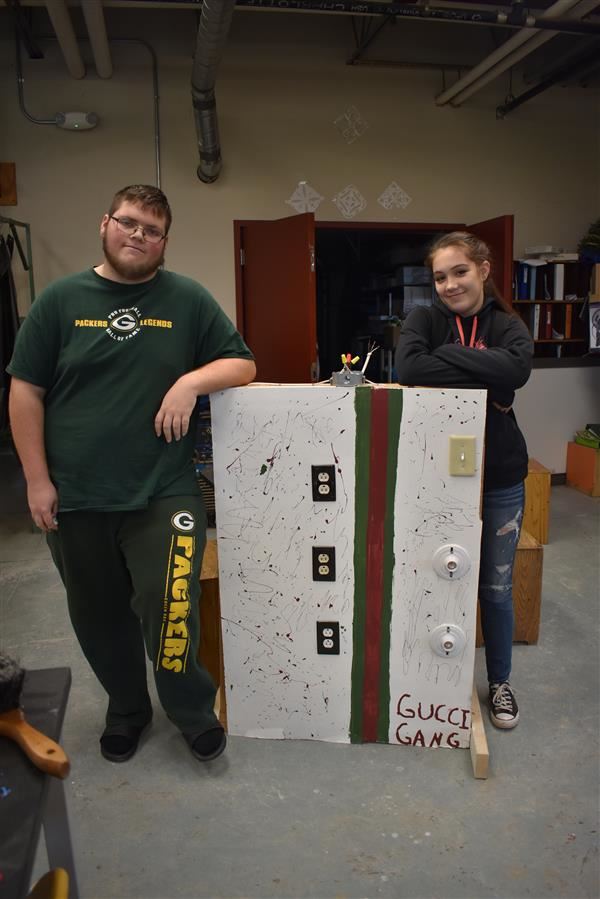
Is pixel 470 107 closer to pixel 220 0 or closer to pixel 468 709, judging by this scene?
pixel 220 0

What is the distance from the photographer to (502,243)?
4484 mm

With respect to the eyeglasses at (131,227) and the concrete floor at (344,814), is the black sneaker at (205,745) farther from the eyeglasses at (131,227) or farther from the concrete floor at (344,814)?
the eyeglasses at (131,227)

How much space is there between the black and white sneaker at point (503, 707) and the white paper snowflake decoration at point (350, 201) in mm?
3695

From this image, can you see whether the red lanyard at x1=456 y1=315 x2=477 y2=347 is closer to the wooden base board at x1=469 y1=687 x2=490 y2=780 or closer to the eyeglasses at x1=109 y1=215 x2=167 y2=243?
the eyeglasses at x1=109 y1=215 x2=167 y2=243

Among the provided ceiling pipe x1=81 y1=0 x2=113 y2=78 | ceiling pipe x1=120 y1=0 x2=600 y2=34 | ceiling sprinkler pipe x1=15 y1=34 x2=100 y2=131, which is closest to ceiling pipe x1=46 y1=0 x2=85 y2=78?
ceiling pipe x1=81 y1=0 x2=113 y2=78

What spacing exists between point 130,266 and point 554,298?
4125 millimetres

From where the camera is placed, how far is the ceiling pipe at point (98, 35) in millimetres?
3492

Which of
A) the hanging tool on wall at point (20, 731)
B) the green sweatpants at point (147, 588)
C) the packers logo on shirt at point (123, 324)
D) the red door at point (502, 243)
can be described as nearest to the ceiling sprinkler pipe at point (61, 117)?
the red door at point (502, 243)

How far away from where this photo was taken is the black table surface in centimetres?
67

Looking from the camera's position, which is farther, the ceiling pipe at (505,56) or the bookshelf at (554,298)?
the bookshelf at (554,298)

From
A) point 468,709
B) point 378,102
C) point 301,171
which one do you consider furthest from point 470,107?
point 468,709

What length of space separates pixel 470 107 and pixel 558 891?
500cm

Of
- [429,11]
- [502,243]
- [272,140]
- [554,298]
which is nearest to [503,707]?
[502,243]

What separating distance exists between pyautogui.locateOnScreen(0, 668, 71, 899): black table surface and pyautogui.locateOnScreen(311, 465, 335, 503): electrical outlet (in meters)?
0.91
